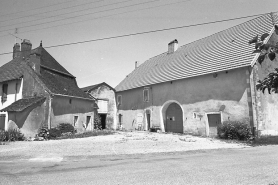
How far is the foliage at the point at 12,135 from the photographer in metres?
14.4

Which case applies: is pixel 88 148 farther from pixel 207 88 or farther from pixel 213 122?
pixel 207 88

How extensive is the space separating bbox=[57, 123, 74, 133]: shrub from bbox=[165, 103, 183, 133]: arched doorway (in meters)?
9.28

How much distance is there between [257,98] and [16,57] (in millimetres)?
24500

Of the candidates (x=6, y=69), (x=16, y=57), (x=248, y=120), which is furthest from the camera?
(x=16, y=57)

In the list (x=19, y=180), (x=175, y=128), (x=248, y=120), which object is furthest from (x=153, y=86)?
(x=19, y=180)

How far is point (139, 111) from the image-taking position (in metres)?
24.0

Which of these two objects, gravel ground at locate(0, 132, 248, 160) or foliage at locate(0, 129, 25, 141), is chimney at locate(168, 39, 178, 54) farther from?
foliage at locate(0, 129, 25, 141)

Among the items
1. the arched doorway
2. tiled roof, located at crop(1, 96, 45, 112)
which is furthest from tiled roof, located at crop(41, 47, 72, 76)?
the arched doorway

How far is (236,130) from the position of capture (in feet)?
46.5

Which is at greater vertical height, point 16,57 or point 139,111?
point 16,57

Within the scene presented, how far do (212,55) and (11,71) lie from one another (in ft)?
63.1

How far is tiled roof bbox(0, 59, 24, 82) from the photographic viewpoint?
19403 millimetres

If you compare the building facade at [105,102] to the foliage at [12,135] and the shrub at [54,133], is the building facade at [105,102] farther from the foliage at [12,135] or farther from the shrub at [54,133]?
the foliage at [12,135]

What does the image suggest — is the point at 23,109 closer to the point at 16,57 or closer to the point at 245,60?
the point at 16,57
